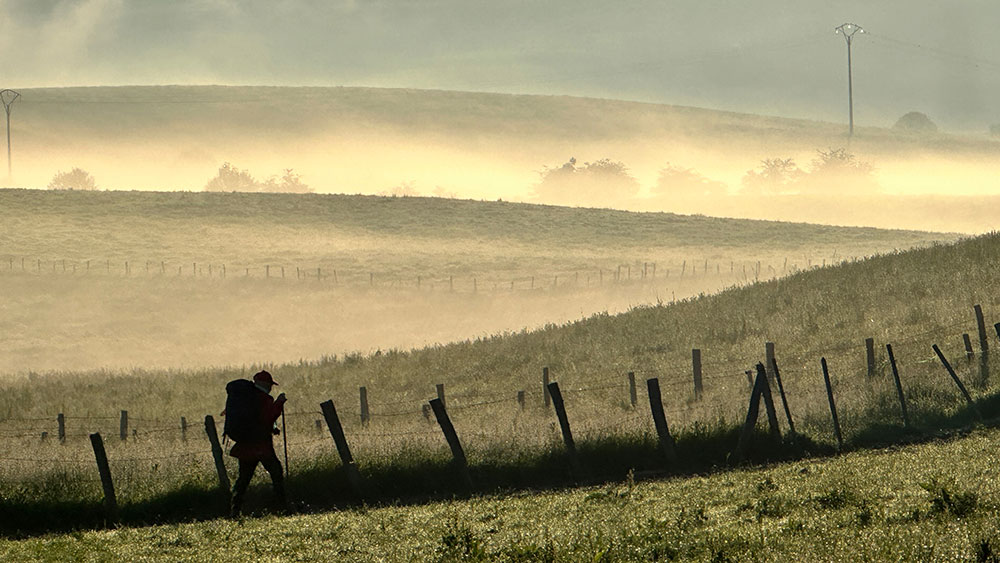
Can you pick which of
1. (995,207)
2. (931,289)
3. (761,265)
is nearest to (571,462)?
(931,289)

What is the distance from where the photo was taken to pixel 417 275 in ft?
257

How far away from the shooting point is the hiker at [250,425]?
1684cm

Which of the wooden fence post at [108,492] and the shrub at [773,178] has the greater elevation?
the shrub at [773,178]

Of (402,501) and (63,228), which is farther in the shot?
(63,228)

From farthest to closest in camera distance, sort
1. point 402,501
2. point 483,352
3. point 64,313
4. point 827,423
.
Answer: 1. point 64,313
2. point 483,352
3. point 827,423
4. point 402,501

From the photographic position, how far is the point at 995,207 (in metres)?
124

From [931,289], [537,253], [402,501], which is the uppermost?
[537,253]

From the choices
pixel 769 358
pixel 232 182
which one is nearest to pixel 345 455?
pixel 769 358

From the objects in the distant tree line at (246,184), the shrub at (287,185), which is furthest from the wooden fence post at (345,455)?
the distant tree line at (246,184)

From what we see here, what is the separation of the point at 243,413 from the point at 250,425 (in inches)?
7.3

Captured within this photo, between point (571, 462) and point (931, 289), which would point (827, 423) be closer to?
point (571, 462)

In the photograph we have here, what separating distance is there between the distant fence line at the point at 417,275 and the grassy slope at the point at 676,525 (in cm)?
5700

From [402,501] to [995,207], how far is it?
117m

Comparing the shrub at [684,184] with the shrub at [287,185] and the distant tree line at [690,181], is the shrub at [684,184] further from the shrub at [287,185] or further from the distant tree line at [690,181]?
the shrub at [287,185]
